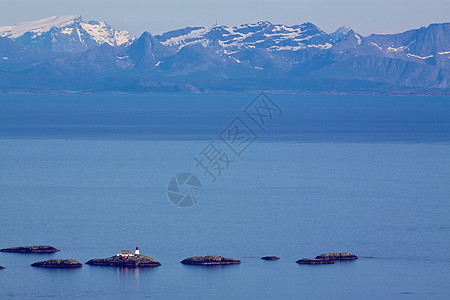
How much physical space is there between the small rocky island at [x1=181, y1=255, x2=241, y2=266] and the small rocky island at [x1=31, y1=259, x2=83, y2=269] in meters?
7.20

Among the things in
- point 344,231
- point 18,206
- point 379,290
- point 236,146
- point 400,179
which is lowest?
point 379,290

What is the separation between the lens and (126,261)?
59594 mm

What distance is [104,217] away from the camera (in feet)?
249

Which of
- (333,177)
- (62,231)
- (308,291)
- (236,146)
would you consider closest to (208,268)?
(308,291)

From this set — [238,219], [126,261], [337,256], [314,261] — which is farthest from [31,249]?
[337,256]

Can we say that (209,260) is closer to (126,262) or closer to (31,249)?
(126,262)

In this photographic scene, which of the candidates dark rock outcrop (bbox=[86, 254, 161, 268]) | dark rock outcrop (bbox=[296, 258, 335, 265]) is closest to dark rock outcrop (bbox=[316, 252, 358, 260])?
dark rock outcrop (bbox=[296, 258, 335, 265])

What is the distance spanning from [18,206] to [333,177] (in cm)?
3765

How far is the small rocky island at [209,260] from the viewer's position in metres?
60.2

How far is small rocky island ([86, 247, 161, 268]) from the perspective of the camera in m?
59.5

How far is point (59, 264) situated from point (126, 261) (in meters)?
4.38

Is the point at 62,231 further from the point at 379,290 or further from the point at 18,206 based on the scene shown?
the point at 379,290

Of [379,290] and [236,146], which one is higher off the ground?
[236,146]

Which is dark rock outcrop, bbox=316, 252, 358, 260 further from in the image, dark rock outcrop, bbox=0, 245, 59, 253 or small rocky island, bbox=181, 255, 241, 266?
dark rock outcrop, bbox=0, 245, 59, 253
